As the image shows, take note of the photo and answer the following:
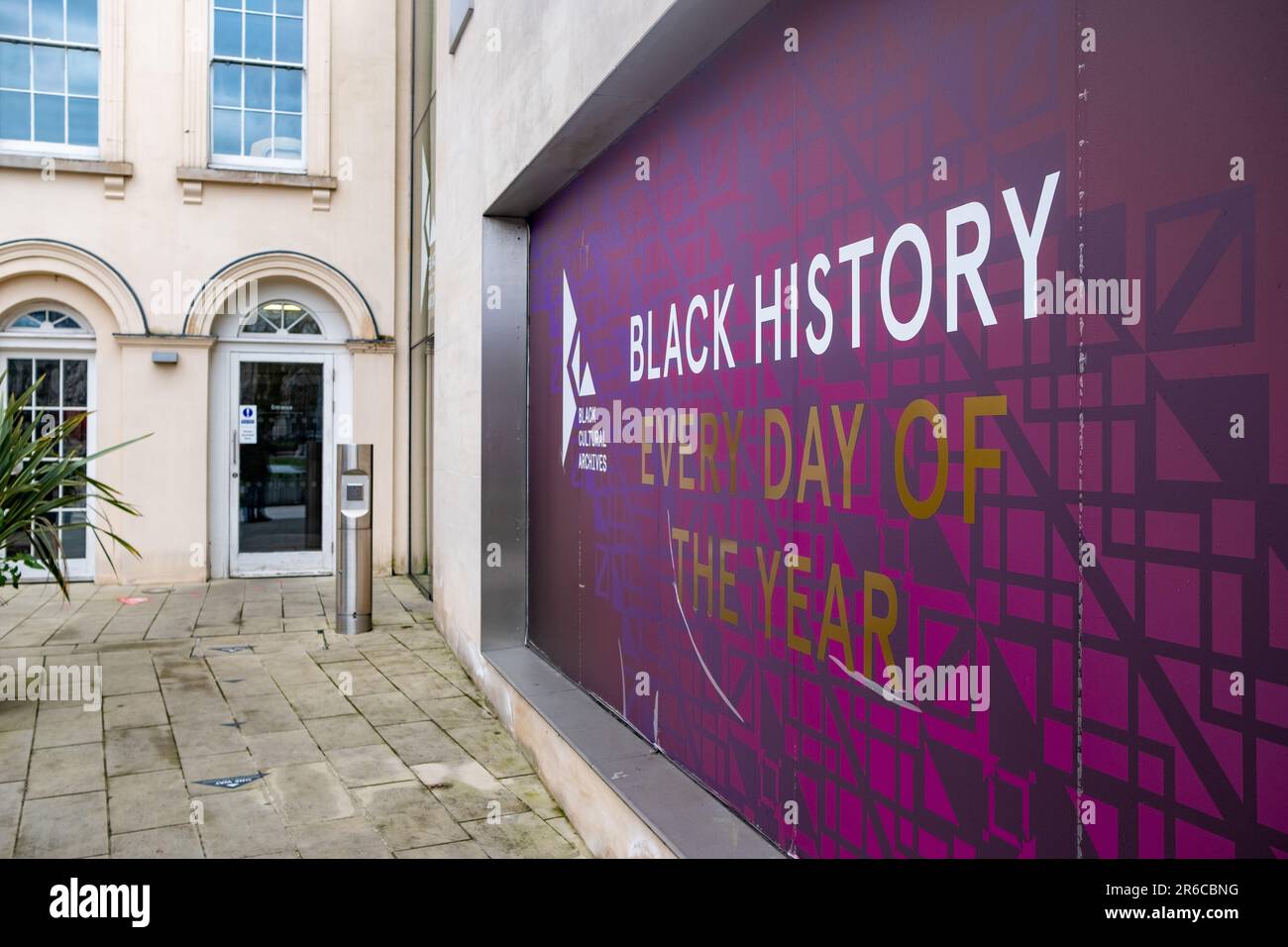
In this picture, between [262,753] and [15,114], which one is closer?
[262,753]

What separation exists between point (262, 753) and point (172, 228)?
694cm

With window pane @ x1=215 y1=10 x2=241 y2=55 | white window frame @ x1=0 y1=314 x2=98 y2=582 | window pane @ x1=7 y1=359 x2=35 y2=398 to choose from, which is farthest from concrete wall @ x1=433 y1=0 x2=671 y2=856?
window pane @ x1=7 y1=359 x2=35 y2=398

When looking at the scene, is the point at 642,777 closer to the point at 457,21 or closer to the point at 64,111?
the point at 457,21

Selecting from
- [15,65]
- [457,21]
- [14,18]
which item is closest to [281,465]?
[15,65]

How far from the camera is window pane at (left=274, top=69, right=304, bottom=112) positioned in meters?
10.3

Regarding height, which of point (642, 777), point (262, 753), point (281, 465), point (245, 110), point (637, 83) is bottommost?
point (262, 753)

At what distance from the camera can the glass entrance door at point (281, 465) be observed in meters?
10.3

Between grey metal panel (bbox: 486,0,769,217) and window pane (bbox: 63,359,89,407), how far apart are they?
6672 mm

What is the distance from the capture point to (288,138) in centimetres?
1039

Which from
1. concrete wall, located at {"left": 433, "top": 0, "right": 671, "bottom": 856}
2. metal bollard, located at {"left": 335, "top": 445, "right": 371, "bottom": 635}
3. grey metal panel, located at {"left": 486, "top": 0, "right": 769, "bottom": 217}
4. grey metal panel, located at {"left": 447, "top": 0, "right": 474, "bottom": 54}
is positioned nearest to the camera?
grey metal panel, located at {"left": 486, "top": 0, "right": 769, "bottom": 217}

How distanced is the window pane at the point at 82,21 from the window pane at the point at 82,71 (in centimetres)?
12

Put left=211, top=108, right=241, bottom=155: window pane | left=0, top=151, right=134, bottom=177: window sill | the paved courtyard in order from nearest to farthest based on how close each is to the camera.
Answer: the paved courtyard < left=0, top=151, right=134, bottom=177: window sill < left=211, top=108, right=241, bottom=155: window pane

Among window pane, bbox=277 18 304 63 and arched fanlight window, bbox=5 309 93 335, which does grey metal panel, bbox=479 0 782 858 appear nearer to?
window pane, bbox=277 18 304 63

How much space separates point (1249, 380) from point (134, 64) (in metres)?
10.9
